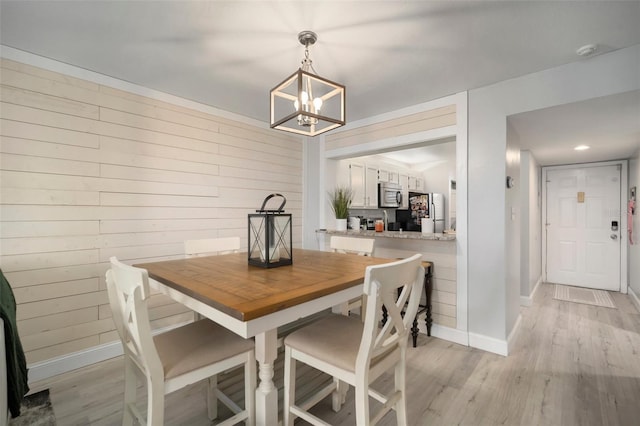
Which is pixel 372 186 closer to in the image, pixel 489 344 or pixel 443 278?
pixel 443 278

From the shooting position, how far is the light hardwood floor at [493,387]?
5.47 feet

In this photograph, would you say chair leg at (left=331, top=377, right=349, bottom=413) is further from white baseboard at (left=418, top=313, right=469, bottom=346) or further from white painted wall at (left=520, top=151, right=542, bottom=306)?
white painted wall at (left=520, top=151, right=542, bottom=306)

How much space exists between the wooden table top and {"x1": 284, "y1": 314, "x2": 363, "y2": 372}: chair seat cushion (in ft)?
0.88

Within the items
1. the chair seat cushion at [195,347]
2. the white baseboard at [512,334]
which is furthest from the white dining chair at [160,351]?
the white baseboard at [512,334]

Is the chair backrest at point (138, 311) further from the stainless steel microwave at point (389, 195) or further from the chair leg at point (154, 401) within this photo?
the stainless steel microwave at point (389, 195)

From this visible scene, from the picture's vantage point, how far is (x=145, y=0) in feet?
5.01

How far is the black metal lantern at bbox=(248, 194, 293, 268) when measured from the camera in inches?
62.9

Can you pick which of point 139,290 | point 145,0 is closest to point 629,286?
point 139,290

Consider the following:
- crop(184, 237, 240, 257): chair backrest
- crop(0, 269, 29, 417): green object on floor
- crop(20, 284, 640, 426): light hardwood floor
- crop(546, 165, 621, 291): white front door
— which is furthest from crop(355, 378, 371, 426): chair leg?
crop(546, 165, 621, 291): white front door

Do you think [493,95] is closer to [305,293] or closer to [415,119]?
[415,119]

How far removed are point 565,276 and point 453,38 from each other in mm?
4553

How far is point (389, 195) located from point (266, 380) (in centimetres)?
428

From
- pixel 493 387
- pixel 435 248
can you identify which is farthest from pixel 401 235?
pixel 493 387

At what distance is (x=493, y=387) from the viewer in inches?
76.4
